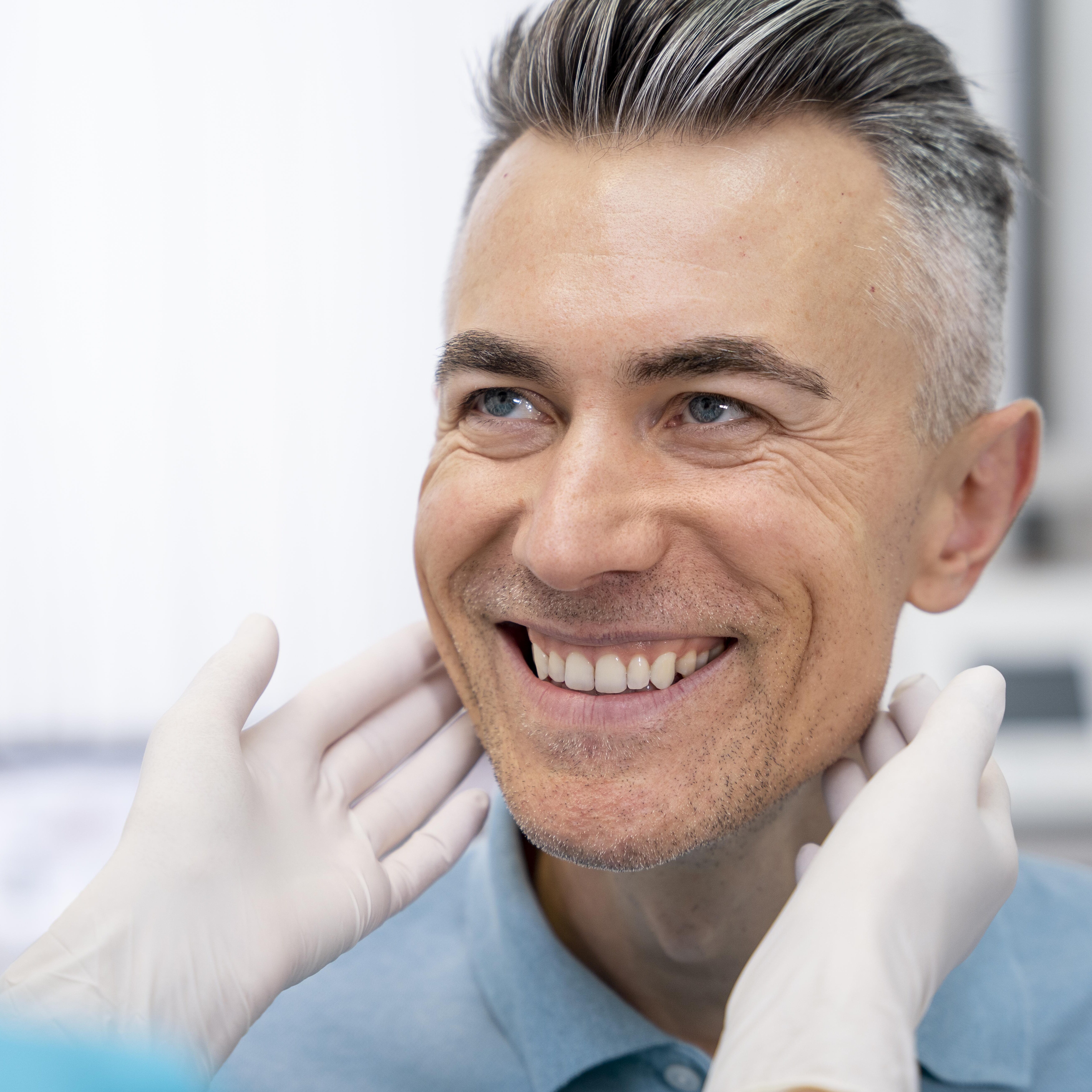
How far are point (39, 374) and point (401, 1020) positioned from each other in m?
2.08

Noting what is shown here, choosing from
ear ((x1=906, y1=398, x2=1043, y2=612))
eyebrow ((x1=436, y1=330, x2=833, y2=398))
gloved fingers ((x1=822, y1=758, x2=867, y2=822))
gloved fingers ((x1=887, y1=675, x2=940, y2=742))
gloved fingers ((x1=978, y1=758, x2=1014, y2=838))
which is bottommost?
gloved fingers ((x1=822, y1=758, x2=867, y2=822))

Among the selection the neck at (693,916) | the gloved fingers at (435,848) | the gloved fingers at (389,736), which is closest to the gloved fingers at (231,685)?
the gloved fingers at (389,736)

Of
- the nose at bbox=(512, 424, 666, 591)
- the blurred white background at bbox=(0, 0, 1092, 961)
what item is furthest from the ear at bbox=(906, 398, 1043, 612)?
the blurred white background at bbox=(0, 0, 1092, 961)

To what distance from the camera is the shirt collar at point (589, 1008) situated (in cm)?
112

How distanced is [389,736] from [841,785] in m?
0.53

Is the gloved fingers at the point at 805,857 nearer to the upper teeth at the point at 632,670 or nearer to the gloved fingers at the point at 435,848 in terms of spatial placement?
the upper teeth at the point at 632,670

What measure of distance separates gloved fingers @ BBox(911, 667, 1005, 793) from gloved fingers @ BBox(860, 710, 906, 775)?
82 mm

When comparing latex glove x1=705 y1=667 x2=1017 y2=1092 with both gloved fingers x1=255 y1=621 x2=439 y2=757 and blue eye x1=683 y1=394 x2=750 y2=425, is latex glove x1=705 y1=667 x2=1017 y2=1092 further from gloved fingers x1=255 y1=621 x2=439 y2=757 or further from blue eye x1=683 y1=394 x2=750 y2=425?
gloved fingers x1=255 y1=621 x2=439 y2=757

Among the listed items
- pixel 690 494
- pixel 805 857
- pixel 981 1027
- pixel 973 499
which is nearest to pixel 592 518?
pixel 690 494

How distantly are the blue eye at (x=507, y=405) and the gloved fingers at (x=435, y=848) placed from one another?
0.45 meters

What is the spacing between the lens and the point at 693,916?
3.85 feet

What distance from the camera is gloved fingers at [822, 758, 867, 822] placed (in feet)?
3.56

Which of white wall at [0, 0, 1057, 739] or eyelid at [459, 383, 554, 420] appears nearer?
eyelid at [459, 383, 554, 420]

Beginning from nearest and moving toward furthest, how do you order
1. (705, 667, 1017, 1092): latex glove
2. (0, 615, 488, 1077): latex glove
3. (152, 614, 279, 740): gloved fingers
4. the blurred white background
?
(705, 667, 1017, 1092): latex glove
(0, 615, 488, 1077): latex glove
(152, 614, 279, 740): gloved fingers
the blurred white background
